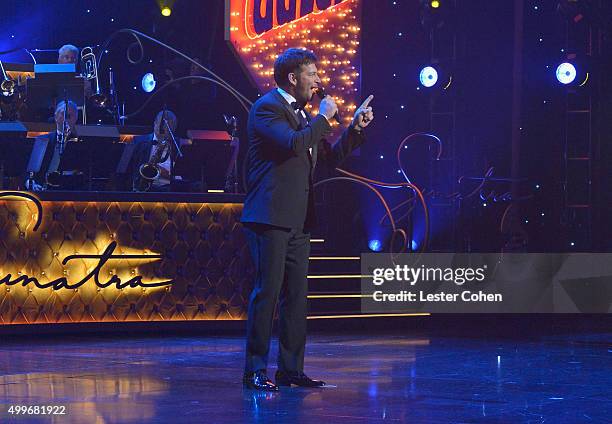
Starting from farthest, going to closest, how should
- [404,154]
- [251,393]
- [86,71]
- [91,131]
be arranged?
[404,154]
[86,71]
[91,131]
[251,393]

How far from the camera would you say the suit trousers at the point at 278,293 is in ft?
17.5

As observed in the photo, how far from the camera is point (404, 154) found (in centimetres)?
1387

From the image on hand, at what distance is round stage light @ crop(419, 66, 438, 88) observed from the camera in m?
13.5

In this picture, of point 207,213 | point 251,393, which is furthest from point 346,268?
point 251,393

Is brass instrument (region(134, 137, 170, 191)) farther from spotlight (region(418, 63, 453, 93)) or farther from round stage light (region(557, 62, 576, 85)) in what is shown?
round stage light (region(557, 62, 576, 85))

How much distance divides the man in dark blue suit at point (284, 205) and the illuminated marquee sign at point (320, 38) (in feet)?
24.8

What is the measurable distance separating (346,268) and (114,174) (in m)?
2.44

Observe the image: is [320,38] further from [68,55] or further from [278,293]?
[278,293]

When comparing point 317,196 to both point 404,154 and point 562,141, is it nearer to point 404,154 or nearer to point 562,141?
point 404,154

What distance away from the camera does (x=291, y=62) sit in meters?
5.42

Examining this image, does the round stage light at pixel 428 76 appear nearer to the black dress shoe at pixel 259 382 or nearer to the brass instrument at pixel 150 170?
the brass instrument at pixel 150 170

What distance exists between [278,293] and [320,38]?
830 centimetres

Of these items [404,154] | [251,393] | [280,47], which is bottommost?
[251,393]
